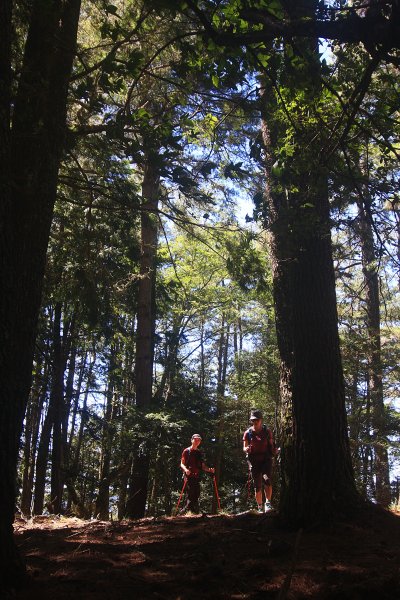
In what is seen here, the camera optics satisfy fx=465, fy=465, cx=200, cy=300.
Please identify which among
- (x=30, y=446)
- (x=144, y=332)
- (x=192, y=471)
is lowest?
(x=30, y=446)

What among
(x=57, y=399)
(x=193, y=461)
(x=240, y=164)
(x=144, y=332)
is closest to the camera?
(x=240, y=164)

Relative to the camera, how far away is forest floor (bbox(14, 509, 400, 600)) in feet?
10.2

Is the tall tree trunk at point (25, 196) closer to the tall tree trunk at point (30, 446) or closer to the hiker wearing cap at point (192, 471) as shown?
the hiker wearing cap at point (192, 471)

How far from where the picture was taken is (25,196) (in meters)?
4.06

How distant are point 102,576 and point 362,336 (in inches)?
451

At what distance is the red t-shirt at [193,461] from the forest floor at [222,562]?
329 centimetres

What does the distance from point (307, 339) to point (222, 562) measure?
2368mm

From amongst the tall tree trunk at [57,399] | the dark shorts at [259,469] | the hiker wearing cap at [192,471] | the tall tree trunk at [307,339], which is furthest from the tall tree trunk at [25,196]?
the tall tree trunk at [57,399]

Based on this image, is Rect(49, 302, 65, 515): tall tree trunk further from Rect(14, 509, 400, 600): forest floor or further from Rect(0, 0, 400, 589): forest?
Rect(14, 509, 400, 600): forest floor

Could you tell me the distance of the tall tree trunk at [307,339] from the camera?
4.59 meters

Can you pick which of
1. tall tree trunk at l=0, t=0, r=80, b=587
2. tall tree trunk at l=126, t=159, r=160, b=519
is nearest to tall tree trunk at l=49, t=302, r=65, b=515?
tall tree trunk at l=126, t=159, r=160, b=519

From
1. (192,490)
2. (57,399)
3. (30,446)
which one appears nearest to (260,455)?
(192,490)

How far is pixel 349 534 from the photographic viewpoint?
4172mm

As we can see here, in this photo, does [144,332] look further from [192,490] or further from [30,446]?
[30,446]
